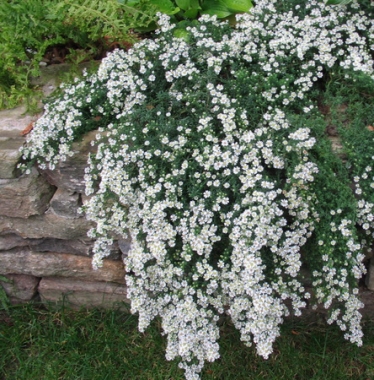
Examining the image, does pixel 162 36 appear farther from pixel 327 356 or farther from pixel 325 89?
pixel 327 356

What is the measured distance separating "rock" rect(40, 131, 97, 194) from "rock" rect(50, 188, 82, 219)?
1.3 inches

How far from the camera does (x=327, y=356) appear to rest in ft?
8.64

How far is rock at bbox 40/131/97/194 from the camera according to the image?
243 cm

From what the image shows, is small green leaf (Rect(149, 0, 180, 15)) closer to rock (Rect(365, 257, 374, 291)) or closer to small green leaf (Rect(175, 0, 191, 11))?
small green leaf (Rect(175, 0, 191, 11))

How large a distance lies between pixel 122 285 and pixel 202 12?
5.45ft

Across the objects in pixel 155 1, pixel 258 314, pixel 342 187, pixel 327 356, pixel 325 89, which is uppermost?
pixel 155 1

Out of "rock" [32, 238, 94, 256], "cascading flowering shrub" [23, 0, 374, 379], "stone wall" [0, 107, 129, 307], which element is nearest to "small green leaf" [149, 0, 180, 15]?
"cascading flowering shrub" [23, 0, 374, 379]

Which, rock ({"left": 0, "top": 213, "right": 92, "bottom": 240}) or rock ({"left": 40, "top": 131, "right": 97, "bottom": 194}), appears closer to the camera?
rock ({"left": 40, "top": 131, "right": 97, "bottom": 194})

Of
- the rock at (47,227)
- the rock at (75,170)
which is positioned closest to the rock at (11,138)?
the rock at (75,170)

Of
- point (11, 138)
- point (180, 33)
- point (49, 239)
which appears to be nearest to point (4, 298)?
point (49, 239)

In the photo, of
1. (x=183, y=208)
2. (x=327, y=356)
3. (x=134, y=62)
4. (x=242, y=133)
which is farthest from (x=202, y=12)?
(x=327, y=356)

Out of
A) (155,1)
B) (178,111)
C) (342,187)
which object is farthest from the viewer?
(155,1)

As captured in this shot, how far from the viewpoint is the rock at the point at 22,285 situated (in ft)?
9.86

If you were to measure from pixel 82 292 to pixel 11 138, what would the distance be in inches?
39.6
